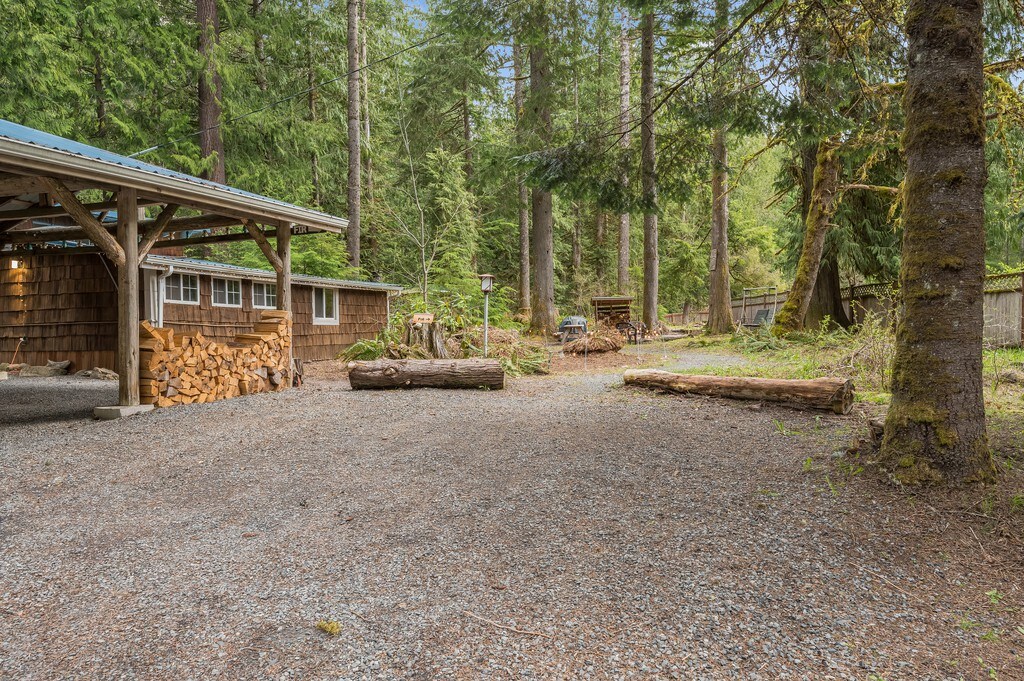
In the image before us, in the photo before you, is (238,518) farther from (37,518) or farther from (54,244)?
(54,244)

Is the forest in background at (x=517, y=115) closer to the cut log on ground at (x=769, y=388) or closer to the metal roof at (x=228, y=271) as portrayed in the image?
the metal roof at (x=228, y=271)

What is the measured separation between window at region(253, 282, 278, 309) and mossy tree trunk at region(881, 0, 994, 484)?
13119mm

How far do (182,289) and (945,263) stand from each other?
12528mm

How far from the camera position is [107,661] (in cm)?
218

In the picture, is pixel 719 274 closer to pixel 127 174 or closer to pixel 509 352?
pixel 509 352

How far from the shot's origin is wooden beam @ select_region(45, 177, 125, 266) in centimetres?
593

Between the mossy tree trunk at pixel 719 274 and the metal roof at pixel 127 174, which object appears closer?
the metal roof at pixel 127 174

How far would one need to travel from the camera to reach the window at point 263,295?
13.5 metres

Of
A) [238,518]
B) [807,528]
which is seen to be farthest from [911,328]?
[238,518]

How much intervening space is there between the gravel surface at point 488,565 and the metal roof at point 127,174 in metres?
2.70

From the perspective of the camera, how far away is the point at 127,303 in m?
6.52

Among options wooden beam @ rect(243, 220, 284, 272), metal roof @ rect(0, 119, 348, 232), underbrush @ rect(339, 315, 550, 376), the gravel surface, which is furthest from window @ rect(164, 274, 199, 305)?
the gravel surface

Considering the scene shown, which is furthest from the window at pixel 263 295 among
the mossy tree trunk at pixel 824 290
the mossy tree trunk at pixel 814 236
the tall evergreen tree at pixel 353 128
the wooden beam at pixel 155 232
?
the mossy tree trunk at pixel 824 290

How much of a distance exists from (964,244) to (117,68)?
18512mm
